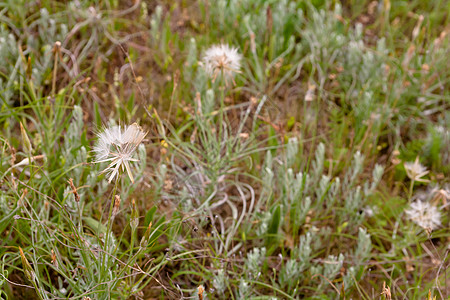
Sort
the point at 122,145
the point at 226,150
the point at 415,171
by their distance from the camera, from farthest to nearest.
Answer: the point at 226,150 < the point at 415,171 < the point at 122,145

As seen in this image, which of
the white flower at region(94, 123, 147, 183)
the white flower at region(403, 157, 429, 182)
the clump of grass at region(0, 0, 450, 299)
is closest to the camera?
the white flower at region(94, 123, 147, 183)

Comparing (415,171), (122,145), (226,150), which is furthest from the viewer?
(226,150)

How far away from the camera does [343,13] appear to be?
3350 millimetres

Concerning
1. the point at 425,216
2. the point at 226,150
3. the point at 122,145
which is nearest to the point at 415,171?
the point at 425,216

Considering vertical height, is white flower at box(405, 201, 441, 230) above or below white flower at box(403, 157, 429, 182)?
below

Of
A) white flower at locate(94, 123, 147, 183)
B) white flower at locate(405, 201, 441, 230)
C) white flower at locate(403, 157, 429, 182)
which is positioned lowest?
white flower at locate(405, 201, 441, 230)

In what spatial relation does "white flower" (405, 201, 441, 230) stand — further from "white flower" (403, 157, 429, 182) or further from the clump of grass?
"white flower" (403, 157, 429, 182)

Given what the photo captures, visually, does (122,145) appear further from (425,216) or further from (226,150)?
(425,216)

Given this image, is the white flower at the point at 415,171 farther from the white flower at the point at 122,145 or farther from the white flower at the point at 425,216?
the white flower at the point at 122,145

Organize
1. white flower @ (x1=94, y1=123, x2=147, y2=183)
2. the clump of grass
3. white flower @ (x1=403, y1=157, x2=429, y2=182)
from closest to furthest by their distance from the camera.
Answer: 1. white flower @ (x1=94, y1=123, x2=147, y2=183)
2. the clump of grass
3. white flower @ (x1=403, y1=157, x2=429, y2=182)

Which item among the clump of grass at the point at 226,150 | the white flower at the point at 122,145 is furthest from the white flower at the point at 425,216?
the white flower at the point at 122,145

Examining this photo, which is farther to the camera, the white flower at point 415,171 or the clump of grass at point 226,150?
the white flower at point 415,171

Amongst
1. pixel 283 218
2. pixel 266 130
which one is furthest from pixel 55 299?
pixel 266 130

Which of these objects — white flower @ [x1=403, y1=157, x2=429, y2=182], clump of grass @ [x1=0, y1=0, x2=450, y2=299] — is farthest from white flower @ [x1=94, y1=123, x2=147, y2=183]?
white flower @ [x1=403, y1=157, x2=429, y2=182]
